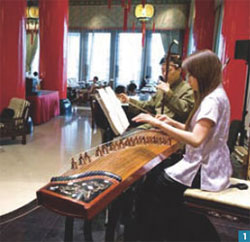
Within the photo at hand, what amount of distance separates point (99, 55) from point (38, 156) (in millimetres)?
7136

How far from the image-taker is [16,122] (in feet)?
15.9

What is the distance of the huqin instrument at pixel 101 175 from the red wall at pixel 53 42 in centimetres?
585

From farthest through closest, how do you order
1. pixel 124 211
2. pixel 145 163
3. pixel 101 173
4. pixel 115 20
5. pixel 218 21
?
Answer: pixel 115 20 → pixel 218 21 → pixel 124 211 → pixel 145 163 → pixel 101 173

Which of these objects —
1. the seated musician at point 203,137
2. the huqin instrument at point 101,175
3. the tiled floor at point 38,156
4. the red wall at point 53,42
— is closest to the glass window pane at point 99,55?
the red wall at point 53,42

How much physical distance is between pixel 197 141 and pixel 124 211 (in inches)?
34.8

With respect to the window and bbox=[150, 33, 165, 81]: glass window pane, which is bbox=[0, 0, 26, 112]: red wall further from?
bbox=[150, 33, 165, 81]: glass window pane

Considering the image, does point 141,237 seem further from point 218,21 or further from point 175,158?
point 218,21

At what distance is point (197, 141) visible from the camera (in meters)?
1.54

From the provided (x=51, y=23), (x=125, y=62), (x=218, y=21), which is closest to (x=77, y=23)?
(x=125, y=62)

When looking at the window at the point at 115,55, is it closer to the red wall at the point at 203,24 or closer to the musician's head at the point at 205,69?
the red wall at the point at 203,24

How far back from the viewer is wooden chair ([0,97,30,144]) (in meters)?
4.74

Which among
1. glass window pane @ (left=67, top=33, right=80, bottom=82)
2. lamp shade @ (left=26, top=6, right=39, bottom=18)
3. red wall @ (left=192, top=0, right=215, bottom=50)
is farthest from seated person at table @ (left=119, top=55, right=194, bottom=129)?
glass window pane @ (left=67, top=33, right=80, bottom=82)

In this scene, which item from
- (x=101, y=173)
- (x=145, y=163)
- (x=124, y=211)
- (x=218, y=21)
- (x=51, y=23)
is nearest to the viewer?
(x=101, y=173)

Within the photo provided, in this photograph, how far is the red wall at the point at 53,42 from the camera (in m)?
7.37
